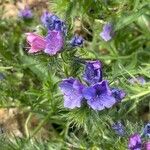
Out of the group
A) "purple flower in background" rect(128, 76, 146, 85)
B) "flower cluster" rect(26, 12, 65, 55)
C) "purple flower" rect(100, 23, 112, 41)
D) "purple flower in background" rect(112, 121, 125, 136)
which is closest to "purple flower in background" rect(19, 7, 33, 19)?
"purple flower" rect(100, 23, 112, 41)

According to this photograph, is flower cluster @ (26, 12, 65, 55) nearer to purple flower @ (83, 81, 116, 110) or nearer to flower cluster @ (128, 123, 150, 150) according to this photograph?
purple flower @ (83, 81, 116, 110)

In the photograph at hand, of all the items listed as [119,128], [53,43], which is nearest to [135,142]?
[119,128]

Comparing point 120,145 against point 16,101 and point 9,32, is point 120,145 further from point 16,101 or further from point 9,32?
point 9,32

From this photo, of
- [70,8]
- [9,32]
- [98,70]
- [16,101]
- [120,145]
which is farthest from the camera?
[9,32]

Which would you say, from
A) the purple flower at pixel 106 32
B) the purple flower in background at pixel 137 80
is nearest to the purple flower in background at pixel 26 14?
the purple flower at pixel 106 32

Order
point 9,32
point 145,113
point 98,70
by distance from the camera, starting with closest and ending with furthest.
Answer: point 98,70
point 145,113
point 9,32

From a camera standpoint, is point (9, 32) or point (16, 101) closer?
point (16, 101)

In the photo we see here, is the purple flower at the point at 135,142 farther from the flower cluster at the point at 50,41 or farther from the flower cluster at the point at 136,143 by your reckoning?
the flower cluster at the point at 50,41

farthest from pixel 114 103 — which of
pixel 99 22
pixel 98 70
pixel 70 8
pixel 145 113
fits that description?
pixel 145 113
